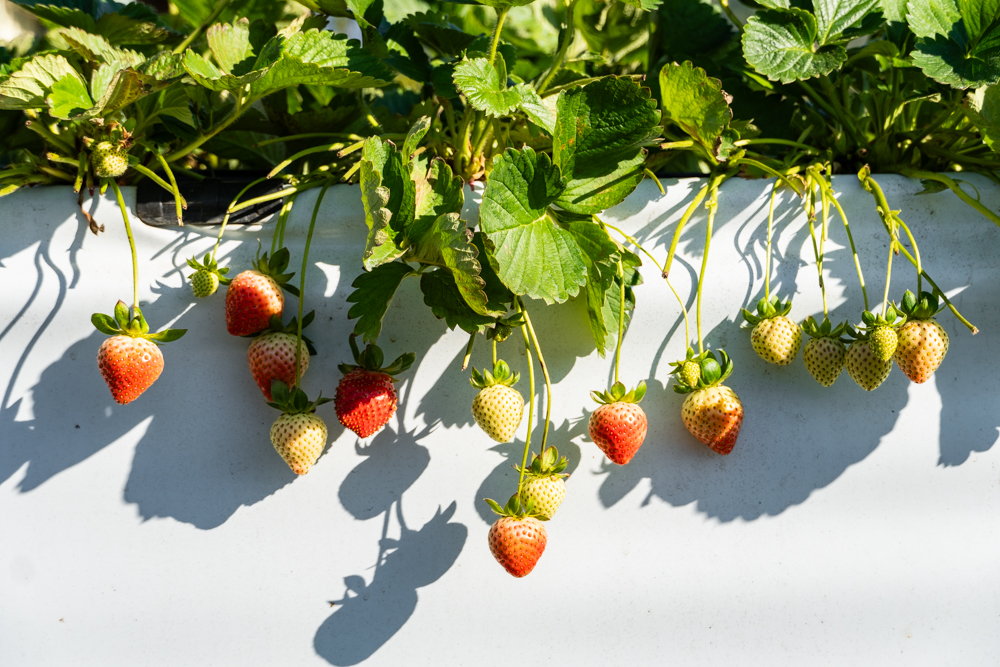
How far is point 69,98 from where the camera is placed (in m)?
0.58

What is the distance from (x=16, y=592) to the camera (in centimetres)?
64

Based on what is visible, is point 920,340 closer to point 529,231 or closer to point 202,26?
point 529,231

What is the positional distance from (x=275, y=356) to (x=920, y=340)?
0.60m

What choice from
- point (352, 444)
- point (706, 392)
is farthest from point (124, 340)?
point (706, 392)

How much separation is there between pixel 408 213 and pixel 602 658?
0.46 metres

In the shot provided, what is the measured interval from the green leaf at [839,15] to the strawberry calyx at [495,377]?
0.46m

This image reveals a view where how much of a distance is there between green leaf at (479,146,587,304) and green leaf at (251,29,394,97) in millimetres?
168

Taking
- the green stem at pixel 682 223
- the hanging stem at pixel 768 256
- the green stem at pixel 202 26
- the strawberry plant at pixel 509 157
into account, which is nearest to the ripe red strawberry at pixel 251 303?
the strawberry plant at pixel 509 157

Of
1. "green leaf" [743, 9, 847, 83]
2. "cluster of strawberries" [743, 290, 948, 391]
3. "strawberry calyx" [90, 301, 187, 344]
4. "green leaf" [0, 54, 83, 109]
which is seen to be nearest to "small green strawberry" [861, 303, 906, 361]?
"cluster of strawberries" [743, 290, 948, 391]

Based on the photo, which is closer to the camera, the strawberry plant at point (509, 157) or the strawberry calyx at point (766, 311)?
the strawberry plant at point (509, 157)

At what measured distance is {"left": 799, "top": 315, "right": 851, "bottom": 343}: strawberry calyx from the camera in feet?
2.11

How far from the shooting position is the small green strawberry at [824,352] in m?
0.64

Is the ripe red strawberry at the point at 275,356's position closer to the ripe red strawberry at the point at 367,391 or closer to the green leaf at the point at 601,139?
the ripe red strawberry at the point at 367,391

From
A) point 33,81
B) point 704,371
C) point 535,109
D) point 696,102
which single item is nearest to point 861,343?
point 704,371
